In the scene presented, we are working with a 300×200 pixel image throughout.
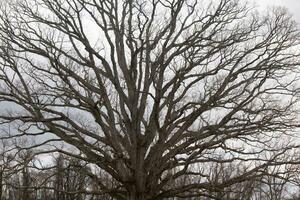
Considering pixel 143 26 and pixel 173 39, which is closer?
pixel 143 26

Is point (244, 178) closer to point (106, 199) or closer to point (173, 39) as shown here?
A: point (173, 39)

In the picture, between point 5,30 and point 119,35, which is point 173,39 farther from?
point 5,30

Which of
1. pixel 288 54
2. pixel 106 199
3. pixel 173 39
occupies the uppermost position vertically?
pixel 173 39

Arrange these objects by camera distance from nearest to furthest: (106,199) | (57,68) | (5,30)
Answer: (57,68)
(5,30)
(106,199)

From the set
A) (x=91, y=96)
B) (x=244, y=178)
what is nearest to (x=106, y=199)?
(x=91, y=96)


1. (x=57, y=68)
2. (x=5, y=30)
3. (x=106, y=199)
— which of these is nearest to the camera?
(x=57, y=68)

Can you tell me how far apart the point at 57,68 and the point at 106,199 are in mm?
18804

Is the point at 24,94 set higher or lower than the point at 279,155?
higher

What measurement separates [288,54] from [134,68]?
6.46 meters

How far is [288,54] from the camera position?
20266 mm

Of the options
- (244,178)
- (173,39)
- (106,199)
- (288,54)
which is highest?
(173,39)

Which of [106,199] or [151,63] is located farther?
[106,199]

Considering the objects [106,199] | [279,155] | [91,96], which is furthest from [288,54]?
[106,199]

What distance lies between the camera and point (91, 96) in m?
21.0
